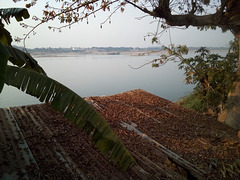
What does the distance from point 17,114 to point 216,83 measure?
6127mm

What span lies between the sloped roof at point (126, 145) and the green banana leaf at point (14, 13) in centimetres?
226

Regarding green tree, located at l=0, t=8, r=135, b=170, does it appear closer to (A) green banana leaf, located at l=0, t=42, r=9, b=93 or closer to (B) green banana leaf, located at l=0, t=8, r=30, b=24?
(A) green banana leaf, located at l=0, t=42, r=9, b=93

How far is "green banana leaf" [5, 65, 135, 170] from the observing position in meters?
1.75

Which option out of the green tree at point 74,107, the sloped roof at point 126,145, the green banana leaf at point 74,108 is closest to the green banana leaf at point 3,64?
the green tree at point 74,107

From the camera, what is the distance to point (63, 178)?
6.89 feet

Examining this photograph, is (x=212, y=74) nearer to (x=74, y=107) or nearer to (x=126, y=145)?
(x=126, y=145)

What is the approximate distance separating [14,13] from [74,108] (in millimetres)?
2773

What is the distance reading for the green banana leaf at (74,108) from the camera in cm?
175

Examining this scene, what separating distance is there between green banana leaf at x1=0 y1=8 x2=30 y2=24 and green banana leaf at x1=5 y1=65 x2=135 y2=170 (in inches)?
77.3

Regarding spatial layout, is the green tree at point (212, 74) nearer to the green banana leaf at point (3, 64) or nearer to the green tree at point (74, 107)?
the green tree at point (74, 107)

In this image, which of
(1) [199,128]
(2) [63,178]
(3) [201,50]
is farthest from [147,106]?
(2) [63,178]

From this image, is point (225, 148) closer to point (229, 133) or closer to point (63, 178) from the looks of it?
point (229, 133)

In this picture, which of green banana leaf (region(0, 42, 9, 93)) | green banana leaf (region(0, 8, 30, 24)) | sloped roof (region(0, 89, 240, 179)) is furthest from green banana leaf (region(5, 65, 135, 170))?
green banana leaf (region(0, 8, 30, 24))

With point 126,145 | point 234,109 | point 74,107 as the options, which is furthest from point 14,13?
point 234,109
